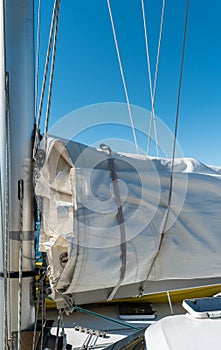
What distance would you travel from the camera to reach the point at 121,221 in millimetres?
1125

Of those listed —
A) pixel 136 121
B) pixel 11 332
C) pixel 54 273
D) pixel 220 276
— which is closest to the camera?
pixel 54 273

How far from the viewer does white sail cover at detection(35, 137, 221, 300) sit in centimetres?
108

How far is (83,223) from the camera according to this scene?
1055 millimetres

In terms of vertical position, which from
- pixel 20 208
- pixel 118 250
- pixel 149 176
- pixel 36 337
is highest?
pixel 149 176

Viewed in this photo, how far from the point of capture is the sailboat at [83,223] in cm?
108

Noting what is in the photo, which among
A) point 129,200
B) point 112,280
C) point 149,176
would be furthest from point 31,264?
point 149,176

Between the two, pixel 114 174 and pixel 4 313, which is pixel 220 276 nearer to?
pixel 114 174

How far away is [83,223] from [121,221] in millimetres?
145

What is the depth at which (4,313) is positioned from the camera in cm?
116

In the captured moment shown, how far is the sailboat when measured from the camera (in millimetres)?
1085

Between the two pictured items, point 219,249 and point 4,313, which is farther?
point 219,249

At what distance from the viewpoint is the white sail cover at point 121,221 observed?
108 centimetres

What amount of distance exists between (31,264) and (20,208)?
9.3 inches

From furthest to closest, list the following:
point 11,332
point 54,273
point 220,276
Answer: point 220,276, point 11,332, point 54,273
